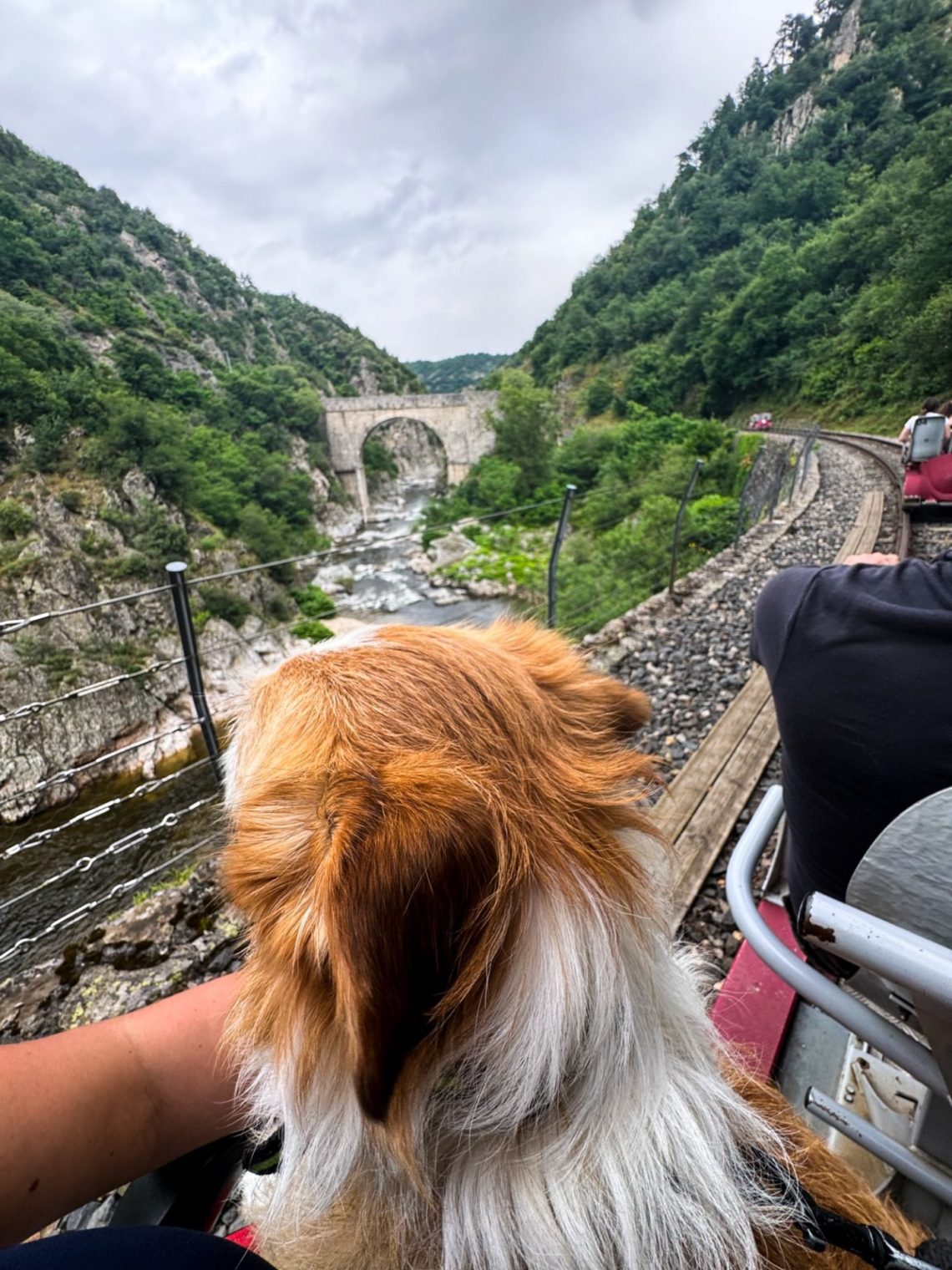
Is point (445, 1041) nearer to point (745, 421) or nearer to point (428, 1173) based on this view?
point (428, 1173)

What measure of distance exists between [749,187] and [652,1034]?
251 ft

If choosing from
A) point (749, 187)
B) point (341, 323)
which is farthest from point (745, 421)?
point (341, 323)

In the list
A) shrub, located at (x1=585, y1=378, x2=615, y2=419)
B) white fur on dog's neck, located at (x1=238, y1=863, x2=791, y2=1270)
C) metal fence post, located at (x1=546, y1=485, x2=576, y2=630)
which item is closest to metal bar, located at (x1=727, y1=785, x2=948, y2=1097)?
white fur on dog's neck, located at (x1=238, y1=863, x2=791, y2=1270)

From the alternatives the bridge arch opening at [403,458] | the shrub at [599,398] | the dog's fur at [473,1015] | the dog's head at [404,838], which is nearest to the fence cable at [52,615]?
the dog's head at [404,838]

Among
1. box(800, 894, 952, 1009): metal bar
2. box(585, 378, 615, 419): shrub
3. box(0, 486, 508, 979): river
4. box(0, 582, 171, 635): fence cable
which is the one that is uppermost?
box(585, 378, 615, 419): shrub

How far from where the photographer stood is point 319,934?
0.49 m

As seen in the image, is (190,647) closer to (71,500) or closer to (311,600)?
(311,600)

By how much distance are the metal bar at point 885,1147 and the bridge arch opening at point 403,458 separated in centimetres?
4943

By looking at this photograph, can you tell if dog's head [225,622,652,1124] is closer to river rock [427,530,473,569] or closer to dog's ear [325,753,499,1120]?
dog's ear [325,753,499,1120]

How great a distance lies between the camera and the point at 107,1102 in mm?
863

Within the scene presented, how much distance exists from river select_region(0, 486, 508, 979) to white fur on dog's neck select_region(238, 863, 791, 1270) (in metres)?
0.58

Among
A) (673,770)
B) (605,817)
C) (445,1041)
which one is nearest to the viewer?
(445,1041)

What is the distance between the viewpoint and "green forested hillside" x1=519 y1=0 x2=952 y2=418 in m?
21.7

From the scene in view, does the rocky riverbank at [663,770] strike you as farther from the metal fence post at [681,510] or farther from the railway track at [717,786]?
the metal fence post at [681,510]
